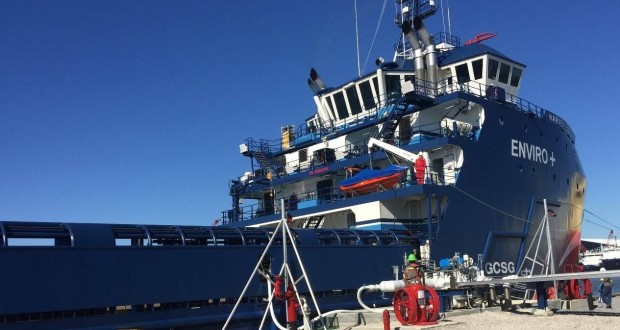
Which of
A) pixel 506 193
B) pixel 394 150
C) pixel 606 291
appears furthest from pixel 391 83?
pixel 606 291

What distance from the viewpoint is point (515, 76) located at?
84.7ft

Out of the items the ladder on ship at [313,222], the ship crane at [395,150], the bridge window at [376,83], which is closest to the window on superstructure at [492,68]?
the bridge window at [376,83]

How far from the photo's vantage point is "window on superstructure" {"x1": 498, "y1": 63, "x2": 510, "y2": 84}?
25.0 metres

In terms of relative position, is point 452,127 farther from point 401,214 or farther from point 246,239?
point 246,239

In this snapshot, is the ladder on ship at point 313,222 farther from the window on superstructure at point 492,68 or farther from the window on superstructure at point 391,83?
the window on superstructure at point 492,68

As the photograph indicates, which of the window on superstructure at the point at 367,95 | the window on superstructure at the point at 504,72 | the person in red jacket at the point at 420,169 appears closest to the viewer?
the person in red jacket at the point at 420,169

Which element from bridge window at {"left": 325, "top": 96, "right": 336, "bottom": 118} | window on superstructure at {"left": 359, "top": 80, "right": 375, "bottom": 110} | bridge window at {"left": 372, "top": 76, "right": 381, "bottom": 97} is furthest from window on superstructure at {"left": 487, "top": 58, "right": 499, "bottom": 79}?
bridge window at {"left": 325, "top": 96, "right": 336, "bottom": 118}

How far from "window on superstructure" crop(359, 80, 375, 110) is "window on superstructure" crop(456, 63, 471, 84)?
3.62 meters

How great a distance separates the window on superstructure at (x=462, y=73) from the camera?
24.4 m

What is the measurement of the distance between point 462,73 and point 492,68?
4.03 ft

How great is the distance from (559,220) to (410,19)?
35.3 ft

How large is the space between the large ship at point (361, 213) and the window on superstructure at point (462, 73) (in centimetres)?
8

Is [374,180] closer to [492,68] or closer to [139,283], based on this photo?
[492,68]

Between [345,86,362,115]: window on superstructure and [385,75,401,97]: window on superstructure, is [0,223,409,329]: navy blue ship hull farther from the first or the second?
[345,86,362,115]: window on superstructure
